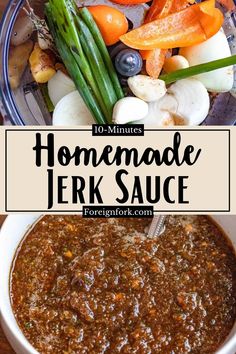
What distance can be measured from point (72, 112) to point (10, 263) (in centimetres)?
42

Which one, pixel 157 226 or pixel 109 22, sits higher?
pixel 109 22

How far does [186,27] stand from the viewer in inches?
61.9

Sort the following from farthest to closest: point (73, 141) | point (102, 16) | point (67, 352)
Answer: point (102, 16) → point (73, 141) → point (67, 352)

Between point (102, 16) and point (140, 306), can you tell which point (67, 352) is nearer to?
point (140, 306)

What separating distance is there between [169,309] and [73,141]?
0.40 meters

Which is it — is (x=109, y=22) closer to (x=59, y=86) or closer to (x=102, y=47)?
(x=102, y=47)

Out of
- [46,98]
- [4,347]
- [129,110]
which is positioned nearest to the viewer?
[4,347]

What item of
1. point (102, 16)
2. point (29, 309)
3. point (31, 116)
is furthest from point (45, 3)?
point (29, 309)

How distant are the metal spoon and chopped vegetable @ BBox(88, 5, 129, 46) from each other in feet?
1.53

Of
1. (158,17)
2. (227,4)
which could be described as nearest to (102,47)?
(158,17)

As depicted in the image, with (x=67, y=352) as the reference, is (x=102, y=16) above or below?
above

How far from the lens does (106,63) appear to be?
5.10 feet

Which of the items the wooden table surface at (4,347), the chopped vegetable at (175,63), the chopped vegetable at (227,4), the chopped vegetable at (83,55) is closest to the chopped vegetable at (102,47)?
the chopped vegetable at (83,55)

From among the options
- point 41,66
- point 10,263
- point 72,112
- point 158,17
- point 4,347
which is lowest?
point 4,347
